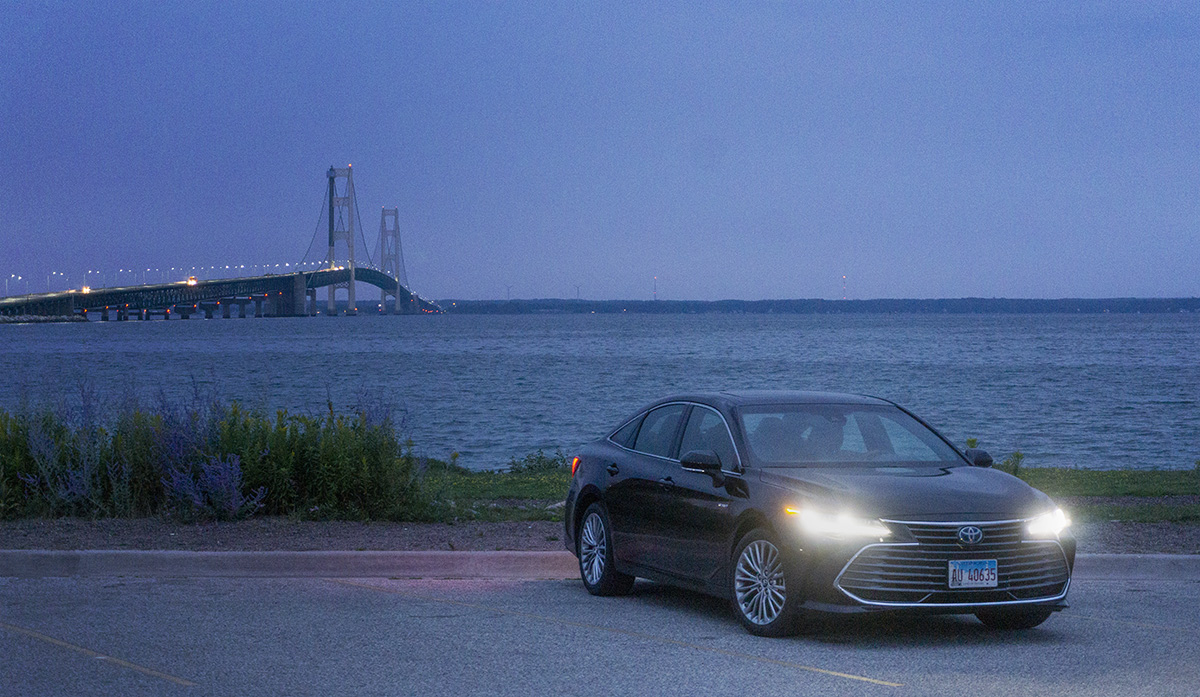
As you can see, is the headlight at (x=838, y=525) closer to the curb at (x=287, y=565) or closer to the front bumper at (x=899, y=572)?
the front bumper at (x=899, y=572)

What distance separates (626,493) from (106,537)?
4735mm

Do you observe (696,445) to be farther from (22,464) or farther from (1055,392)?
(1055,392)

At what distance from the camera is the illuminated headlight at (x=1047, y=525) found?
25.5 feet

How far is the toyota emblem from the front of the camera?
24.8 feet

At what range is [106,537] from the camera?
1111 cm

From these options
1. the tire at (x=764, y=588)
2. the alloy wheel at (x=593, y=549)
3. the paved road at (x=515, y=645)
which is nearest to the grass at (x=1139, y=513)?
the paved road at (x=515, y=645)

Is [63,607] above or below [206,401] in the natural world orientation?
below

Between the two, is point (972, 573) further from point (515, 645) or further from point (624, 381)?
point (624, 381)

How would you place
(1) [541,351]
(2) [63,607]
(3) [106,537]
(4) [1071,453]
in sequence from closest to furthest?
1. (2) [63,607]
2. (3) [106,537]
3. (4) [1071,453]
4. (1) [541,351]

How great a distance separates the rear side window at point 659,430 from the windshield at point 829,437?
61 cm

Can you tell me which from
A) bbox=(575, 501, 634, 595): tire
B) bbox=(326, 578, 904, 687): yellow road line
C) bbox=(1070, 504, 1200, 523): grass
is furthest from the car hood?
bbox=(1070, 504, 1200, 523): grass

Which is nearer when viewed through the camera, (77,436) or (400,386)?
(77,436)

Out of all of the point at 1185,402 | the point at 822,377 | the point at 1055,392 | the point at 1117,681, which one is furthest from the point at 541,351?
the point at 1117,681

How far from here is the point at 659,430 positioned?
9.54 meters
